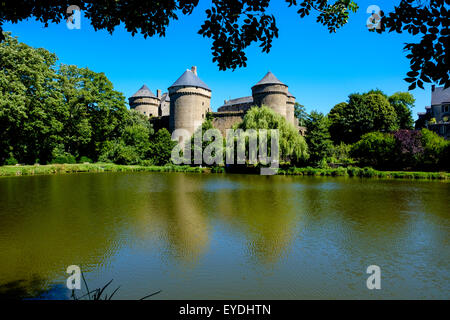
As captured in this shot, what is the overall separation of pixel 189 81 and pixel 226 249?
1346 inches

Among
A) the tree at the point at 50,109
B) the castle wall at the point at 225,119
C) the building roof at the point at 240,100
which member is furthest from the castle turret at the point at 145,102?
the castle wall at the point at 225,119

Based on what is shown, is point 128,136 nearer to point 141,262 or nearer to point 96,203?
Answer: point 96,203

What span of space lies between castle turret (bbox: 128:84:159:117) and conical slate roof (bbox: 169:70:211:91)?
32.9 ft

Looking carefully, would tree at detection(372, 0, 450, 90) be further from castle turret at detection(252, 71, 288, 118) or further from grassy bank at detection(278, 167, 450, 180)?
castle turret at detection(252, 71, 288, 118)

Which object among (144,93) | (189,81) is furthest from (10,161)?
(144,93)

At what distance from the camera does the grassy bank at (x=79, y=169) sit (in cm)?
2120

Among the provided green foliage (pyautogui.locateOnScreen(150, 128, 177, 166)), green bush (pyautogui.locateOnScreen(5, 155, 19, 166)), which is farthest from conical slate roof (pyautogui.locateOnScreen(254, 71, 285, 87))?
green bush (pyautogui.locateOnScreen(5, 155, 19, 166))

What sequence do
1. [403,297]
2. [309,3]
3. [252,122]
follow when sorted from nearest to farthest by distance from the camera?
[309,3], [403,297], [252,122]

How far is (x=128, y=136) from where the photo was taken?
1305 inches

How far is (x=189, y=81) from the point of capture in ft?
122

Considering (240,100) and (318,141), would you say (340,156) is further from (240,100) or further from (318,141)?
(240,100)

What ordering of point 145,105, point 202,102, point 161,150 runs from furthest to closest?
point 145,105
point 202,102
point 161,150
